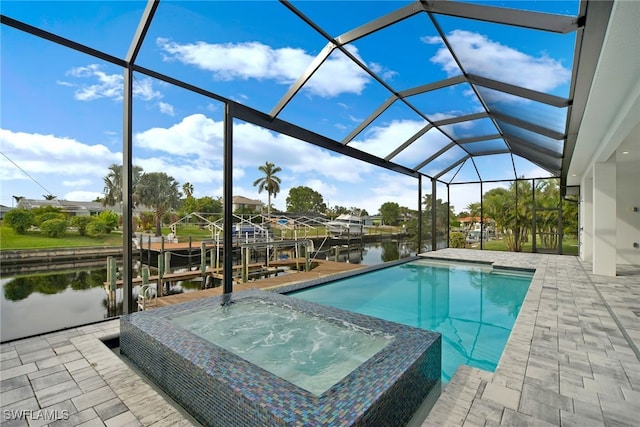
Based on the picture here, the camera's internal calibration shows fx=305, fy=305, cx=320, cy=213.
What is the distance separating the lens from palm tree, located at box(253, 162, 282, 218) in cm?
2861

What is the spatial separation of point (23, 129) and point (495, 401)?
5.15m

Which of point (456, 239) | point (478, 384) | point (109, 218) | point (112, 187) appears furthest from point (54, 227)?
point (456, 239)

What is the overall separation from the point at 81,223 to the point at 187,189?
3.18 metres

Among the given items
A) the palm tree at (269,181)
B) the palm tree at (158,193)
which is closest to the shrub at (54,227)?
the palm tree at (158,193)

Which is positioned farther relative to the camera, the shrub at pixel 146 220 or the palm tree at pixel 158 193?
the palm tree at pixel 158 193

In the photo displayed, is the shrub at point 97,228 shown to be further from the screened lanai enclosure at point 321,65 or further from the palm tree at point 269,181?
the palm tree at point 269,181

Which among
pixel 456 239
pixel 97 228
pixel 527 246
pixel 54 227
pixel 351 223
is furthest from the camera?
pixel 351 223

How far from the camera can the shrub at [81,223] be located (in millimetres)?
3707

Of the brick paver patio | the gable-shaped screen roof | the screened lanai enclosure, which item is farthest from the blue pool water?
the gable-shaped screen roof

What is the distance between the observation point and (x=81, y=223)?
3.80m

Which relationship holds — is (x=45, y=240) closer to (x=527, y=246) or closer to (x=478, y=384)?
(x=478, y=384)

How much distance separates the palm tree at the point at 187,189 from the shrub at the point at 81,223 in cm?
256

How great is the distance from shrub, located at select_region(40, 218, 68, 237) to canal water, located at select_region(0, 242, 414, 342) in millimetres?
566

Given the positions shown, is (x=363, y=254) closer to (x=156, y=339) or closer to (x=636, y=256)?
(x=636, y=256)
